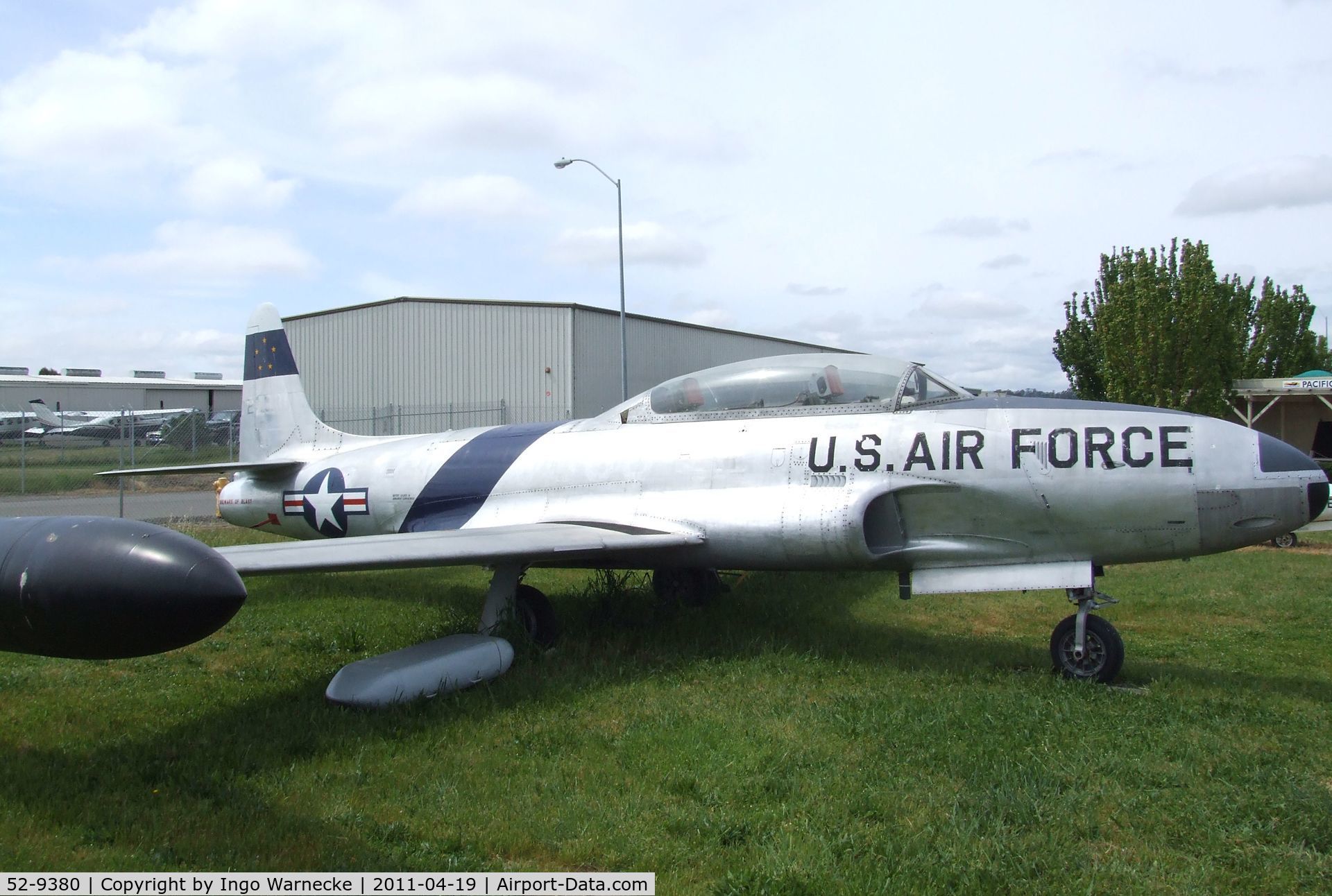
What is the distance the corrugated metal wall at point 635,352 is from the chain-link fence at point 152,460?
1728 millimetres

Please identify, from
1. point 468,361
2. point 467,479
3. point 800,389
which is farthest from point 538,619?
point 468,361

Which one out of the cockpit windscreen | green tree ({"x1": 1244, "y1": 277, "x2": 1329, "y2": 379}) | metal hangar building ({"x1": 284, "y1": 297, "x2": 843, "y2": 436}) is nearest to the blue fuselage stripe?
the cockpit windscreen

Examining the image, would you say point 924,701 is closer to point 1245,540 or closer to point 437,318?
point 1245,540

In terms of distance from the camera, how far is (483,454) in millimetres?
8625

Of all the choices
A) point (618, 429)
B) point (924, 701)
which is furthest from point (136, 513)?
point (924, 701)

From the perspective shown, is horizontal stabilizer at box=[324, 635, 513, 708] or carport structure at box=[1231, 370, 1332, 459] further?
carport structure at box=[1231, 370, 1332, 459]

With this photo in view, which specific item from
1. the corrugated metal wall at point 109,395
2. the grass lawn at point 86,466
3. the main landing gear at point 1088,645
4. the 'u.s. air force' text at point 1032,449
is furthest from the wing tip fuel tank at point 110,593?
the corrugated metal wall at point 109,395

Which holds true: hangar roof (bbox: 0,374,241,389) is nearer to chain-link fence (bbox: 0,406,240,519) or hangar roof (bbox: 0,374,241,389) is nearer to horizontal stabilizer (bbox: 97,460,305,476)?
chain-link fence (bbox: 0,406,240,519)

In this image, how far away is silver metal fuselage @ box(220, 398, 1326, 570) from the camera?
6.08 meters

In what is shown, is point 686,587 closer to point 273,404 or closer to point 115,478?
point 273,404

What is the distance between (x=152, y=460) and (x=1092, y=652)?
28.2 m

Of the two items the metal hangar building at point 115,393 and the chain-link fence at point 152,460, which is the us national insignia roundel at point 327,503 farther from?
the metal hangar building at point 115,393

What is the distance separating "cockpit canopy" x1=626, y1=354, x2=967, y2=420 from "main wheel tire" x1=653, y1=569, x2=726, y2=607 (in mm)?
1830

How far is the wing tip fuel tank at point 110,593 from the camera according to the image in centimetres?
350
